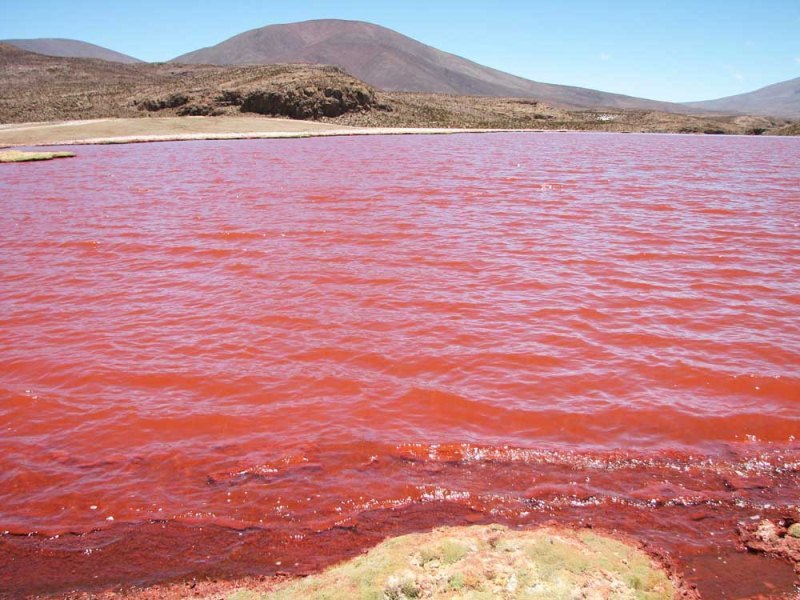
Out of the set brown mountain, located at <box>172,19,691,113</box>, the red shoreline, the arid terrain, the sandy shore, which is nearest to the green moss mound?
the red shoreline

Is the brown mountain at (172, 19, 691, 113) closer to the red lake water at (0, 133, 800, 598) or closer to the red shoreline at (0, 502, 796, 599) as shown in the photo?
the red lake water at (0, 133, 800, 598)

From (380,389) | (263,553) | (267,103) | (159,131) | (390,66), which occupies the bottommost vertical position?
(263,553)

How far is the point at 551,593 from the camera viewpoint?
10.1 feet

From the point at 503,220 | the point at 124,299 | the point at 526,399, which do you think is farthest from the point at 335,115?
the point at 526,399

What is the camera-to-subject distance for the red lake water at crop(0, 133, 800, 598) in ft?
13.4

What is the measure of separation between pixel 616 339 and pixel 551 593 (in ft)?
15.0

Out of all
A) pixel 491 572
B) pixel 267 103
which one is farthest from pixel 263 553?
pixel 267 103

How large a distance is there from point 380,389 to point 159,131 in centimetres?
4278

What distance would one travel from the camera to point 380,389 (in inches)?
237

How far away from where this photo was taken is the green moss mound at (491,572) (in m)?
3.10

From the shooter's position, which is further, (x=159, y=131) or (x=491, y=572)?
(x=159, y=131)

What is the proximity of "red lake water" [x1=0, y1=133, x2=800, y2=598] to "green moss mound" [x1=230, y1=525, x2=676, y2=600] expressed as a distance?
0.35 metres

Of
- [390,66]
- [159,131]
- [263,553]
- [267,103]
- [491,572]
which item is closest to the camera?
[491,572]

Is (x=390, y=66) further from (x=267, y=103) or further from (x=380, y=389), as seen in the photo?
(x=380, y=389)
